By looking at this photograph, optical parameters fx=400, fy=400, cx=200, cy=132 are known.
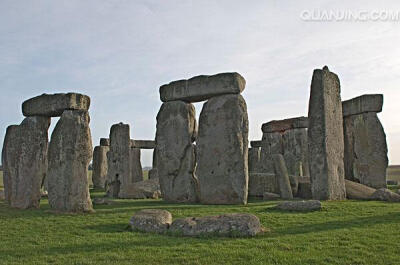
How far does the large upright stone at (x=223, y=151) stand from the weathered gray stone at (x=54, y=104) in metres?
3.86

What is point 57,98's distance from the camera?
10031 millimetres

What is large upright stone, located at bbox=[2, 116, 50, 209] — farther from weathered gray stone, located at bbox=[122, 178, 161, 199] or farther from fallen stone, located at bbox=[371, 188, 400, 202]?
fallen stone, located at bbox=[371, 188, 400, 202]

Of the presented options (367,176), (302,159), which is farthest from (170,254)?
(302,159)

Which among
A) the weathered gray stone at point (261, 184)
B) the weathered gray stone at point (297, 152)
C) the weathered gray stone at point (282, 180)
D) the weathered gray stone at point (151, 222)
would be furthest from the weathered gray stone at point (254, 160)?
the weathered gray stone at point (151, 222)

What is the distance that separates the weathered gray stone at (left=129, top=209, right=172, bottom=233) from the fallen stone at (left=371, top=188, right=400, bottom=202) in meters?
7.18

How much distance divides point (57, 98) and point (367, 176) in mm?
11615

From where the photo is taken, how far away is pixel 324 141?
463 inches

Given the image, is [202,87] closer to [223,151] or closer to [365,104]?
[223,151]

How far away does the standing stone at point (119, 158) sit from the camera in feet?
56.2

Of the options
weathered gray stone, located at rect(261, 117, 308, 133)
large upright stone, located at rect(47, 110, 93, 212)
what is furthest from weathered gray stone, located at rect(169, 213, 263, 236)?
weathered gray stone, located at rect(261, 117, 308, 133)

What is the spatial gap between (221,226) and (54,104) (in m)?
5.76

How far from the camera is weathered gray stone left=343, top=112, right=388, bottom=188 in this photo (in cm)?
1521

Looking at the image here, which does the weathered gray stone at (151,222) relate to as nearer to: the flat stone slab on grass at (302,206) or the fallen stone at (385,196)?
the flat stone slab on grass at (302,206)

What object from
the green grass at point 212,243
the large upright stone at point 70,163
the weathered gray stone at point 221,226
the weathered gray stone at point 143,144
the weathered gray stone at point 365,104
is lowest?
the green grass at point 212,243
